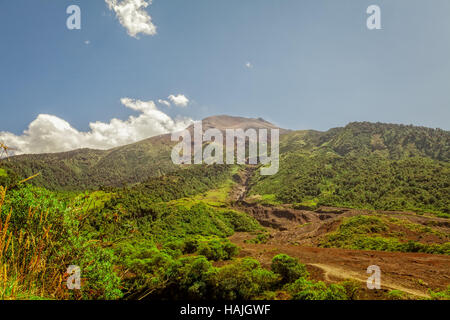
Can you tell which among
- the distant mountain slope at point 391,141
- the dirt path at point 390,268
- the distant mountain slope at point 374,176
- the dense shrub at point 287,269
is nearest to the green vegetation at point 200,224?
the dense shrub at point 287,269

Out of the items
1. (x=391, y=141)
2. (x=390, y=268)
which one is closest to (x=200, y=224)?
(x=390, y=268)

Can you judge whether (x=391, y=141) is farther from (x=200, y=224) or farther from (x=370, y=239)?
(x=200, y=224)

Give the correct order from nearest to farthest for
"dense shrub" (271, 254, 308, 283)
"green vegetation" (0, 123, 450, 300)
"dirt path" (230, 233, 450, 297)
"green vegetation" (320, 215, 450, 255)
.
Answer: "green vegetation" (0, 123, 450, 300) < "dirt path" (230, 233, 450, 297) < "dense shrub" (271, 254, 308, 283) < "green vegetation" (320, 215, 450, 255)

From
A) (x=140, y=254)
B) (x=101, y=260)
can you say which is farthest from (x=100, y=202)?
(x=101, y=260)

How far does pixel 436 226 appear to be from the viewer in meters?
43.9

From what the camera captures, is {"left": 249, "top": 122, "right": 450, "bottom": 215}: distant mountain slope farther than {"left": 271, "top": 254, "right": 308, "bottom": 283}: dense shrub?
Yes

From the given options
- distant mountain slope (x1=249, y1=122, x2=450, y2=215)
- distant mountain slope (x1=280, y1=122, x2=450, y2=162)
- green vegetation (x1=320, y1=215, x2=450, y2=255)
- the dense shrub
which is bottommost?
green vegetation (x1=320, y1=215, x2=450, y2=255)

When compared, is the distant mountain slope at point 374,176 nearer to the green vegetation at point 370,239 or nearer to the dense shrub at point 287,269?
the green vegetation at point 370,239

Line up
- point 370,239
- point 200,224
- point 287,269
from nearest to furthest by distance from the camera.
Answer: point 287,269 < point 370,239 < point 200,224

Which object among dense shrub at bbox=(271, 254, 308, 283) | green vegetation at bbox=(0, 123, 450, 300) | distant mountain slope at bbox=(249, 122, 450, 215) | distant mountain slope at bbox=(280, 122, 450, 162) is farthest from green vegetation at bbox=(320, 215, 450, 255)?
distant mountain slope at bbox=(280, 122, 450, 162)

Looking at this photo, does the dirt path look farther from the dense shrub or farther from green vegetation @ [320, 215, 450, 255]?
green vegetation @ [320, 215, 450, 255]

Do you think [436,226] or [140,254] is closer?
[140,254]
